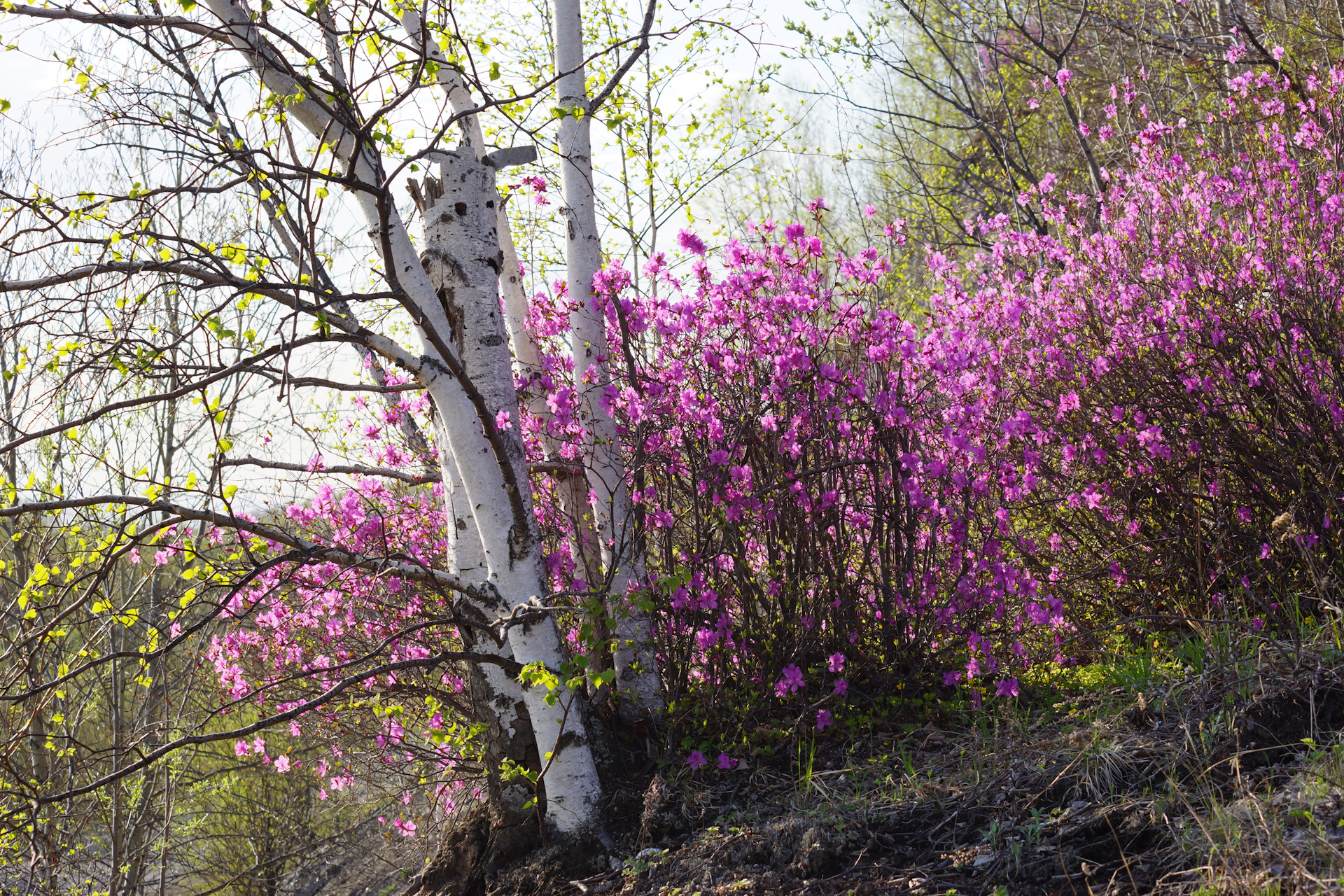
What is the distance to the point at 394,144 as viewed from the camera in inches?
158

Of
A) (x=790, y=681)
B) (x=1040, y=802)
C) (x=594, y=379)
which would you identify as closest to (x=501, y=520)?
(x=594, y=379)

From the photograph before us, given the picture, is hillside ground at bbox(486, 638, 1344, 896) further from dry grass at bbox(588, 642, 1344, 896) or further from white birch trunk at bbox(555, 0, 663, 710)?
white birch trunk at bbox(555, 0, 663, 710)

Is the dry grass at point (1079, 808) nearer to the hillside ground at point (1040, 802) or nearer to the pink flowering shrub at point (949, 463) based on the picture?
the hillside ground at point (1040, 802)

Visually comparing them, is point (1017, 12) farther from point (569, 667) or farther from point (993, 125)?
point (569, 667)

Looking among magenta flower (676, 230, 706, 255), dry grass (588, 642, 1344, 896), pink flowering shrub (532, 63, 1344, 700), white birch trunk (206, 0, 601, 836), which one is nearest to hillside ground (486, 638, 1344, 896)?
dry grass (588, 642, 1344, 896)

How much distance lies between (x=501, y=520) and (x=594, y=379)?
890 mm

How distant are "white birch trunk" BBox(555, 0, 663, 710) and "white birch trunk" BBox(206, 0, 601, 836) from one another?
0.44 m

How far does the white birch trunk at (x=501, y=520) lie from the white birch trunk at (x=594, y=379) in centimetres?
44

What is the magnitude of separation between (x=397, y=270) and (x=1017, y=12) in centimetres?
1268

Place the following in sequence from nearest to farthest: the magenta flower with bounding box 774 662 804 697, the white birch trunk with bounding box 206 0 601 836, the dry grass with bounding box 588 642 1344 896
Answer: the dry grass with bounding box 588 642 1344 896 → the white birch trunk with bounding box 206 0 601 836 → the magenta flower with bounding box 774 662 804 697

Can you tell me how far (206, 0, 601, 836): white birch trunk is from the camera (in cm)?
356

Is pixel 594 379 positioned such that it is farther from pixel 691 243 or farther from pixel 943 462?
pixel 943 462

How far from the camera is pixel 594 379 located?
4203 mm

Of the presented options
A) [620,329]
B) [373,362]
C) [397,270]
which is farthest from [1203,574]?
[373,362]
